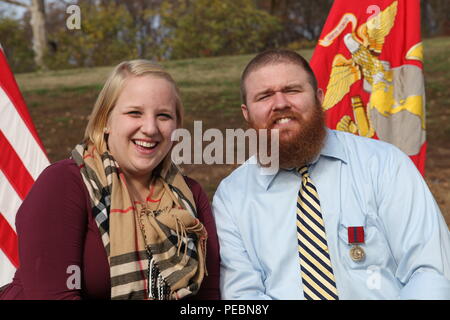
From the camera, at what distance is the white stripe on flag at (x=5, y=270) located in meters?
3.41

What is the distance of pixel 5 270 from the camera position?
11.3 feet

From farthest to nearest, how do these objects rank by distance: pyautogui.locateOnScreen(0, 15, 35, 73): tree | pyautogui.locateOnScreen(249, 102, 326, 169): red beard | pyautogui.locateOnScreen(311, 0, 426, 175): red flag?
pyautogui.locateOnScreen(0, 15, 35, 73): tree
pyautogui.locateOnScreen(311, 0, 426, 175): red flag
pyautogui.locateOnScreen(249, 102, 326, 169): red beard

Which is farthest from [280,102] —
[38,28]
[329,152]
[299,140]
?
[38,28]

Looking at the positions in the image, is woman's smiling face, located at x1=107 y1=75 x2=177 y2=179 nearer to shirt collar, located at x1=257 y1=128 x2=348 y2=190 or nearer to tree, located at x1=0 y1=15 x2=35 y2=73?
shirt collar, located at x1=257 y1=128 x2=348 y2=190

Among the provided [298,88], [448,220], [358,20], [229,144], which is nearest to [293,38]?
[229,144]

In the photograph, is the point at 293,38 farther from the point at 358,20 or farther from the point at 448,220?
the point at 358,20

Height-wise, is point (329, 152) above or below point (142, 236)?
above

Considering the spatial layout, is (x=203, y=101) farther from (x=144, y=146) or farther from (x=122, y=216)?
(x=122, y=216)

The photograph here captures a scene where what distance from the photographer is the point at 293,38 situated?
17.7 meters

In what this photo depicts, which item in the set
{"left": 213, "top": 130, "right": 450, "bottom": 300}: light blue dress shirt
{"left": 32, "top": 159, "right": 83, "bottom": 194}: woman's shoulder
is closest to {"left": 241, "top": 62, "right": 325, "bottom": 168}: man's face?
{"left": 213, "top": 130, "right": 450, "bottom": 300}: light blue dress shirt

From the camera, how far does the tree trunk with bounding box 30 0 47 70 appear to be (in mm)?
15828

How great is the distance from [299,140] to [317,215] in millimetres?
388

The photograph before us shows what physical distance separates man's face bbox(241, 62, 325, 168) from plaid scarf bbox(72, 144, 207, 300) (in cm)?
60
